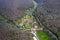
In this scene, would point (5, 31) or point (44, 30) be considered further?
point (44, 30)

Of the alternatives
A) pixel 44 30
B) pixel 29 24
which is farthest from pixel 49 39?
pixel 29 24

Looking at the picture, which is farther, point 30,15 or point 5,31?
point 30,15

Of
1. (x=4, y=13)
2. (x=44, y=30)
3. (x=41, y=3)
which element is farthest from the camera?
(x=41, y=3)

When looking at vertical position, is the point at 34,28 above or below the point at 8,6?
below

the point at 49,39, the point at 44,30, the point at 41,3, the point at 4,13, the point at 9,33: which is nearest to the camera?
the point at 9,33

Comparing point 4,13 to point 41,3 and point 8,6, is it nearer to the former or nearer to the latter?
point 8,6

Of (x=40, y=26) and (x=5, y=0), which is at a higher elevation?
(x=5, y=0)

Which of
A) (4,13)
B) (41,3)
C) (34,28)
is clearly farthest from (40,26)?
(41,3)

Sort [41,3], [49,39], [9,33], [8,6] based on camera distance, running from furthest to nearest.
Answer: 1. [41,3]
2. [8,6]
3. [49,39]
4. [9,33]

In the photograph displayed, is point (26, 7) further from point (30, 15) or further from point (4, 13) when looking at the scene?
point (4, 13)
